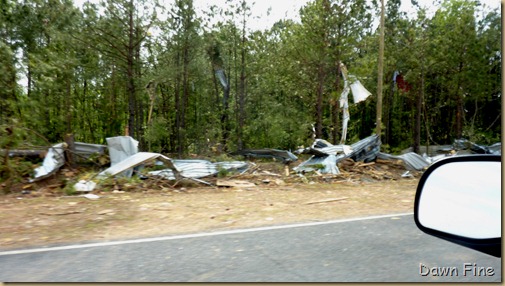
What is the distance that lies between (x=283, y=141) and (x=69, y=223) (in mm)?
15476

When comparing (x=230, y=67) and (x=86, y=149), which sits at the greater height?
(x=230, y=67)

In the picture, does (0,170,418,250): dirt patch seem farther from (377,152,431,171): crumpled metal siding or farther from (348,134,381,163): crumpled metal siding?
(377,152,431,171): crumpled metal siding

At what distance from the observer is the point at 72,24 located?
15117 millimetres

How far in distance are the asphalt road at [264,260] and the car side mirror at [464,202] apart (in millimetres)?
972

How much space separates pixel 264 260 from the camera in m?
3.83

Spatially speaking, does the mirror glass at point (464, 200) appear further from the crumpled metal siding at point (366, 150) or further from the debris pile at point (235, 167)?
the crumpled metal siding at point (366, 150)

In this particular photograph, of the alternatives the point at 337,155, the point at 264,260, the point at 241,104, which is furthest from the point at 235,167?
the point at 241,104

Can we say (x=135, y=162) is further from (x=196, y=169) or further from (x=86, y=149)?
(x=86, y=149)

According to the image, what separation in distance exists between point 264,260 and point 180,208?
A: 12.3ft

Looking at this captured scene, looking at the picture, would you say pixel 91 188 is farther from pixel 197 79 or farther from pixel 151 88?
pixel 197 79

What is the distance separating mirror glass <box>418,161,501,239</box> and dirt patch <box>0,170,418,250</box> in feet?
11.9

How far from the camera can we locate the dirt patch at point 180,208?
5387 mm

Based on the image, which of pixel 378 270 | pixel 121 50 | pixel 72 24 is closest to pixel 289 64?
pixel 121 50

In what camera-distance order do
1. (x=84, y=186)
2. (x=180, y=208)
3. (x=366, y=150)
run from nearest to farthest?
1. (x=180, y=208)
2. (x=84, y=186)
3. (x=366, y=150)
